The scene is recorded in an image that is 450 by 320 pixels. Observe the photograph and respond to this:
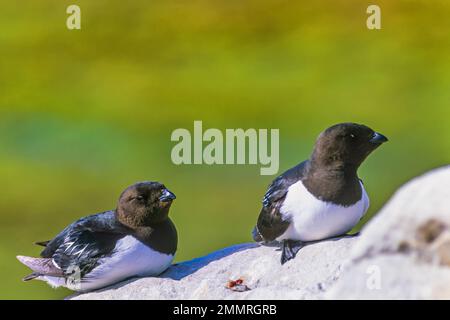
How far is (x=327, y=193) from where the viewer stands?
7.53m

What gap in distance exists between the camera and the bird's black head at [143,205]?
773 centimetres

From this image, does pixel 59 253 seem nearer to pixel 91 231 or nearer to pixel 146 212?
pixel 91 231

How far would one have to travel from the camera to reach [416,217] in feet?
18.7

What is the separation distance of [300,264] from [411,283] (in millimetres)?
1745

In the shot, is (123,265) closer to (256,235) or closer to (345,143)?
(256,235)

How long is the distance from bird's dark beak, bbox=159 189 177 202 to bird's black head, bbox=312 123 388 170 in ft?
4.17

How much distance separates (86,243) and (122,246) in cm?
33

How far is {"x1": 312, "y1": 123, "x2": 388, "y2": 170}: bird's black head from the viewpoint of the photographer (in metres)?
7.55

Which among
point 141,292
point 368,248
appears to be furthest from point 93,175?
point 368,248

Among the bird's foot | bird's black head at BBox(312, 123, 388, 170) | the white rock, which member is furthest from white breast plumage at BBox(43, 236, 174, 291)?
the white rock

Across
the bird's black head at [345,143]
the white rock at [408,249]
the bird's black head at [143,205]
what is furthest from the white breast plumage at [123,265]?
the white rock at [408,249]

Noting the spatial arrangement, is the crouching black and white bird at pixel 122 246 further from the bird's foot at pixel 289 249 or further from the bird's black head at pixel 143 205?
the bird's foot at pixel 289 249

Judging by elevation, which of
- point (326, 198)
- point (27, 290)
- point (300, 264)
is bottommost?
point (27, 290)

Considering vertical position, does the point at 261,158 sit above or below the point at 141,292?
above
